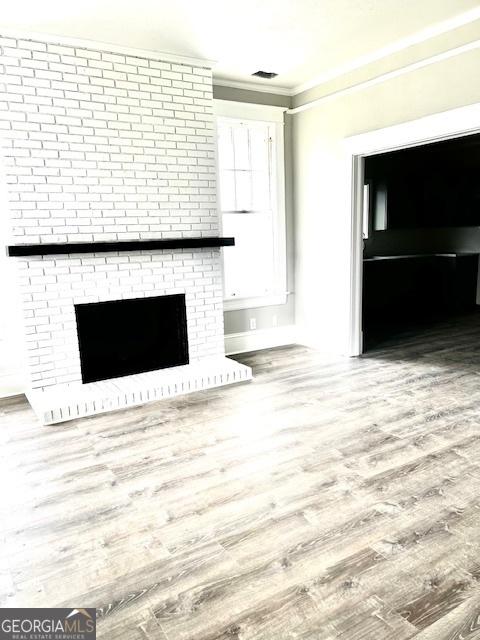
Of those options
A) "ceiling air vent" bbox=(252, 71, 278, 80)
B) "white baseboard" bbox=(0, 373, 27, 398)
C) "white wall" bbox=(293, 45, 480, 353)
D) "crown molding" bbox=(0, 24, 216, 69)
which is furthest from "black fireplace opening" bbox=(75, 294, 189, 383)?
"ceiling air vent" bbox=(252, 71, 278, 80)

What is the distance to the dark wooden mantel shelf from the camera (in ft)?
12.0

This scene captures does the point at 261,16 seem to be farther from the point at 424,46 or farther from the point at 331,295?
the point at 331,295

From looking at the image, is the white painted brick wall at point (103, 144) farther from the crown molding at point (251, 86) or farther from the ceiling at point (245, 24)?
the crown molding at point (251, 86)

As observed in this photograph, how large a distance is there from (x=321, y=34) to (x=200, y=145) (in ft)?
4.55

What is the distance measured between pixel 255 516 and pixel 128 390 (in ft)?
6.40

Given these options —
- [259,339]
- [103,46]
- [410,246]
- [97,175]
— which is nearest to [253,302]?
[259,339]

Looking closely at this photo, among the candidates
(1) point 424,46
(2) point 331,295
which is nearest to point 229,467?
(2) point 331,295

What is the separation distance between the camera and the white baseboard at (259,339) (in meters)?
5.29

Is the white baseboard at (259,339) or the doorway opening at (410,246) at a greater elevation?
the doorway opening at (410,246)

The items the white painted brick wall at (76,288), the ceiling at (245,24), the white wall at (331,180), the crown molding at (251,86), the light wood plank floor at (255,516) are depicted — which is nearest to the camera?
the light wood plank floor at (255,516)

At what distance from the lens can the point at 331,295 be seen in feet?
16.9

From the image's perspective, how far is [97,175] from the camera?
13.1 ft

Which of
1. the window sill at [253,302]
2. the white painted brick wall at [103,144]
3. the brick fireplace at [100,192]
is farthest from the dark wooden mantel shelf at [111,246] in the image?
the window sill at [253,302]

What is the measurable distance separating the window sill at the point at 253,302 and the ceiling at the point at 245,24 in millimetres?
2334
